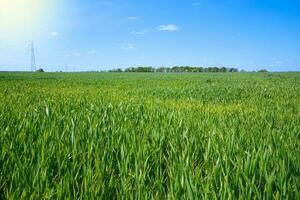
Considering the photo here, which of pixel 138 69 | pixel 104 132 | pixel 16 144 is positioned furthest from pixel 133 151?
pixel 138 69

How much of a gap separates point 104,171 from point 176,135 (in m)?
1.10

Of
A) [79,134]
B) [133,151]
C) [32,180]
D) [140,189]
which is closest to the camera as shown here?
[140,189]

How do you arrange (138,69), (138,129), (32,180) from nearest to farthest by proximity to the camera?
(32,180) < (138,129) < (138,69)

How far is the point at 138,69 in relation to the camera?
167m

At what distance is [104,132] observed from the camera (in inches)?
118

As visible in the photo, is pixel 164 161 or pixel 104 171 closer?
pixel 104 171

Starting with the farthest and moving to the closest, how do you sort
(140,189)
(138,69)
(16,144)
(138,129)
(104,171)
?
(138,69), (138,129), (16,144), (104,171), (140,189)

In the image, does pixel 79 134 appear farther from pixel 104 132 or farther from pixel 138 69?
pixel 138 69

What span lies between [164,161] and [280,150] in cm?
96

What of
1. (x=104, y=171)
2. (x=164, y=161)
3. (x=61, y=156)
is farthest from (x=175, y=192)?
(x=61, y=156)

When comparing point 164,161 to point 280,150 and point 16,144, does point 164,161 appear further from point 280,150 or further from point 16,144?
point 16,144

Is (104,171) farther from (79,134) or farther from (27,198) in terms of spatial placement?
(79,134)

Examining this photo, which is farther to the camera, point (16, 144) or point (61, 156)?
point (16, 144)

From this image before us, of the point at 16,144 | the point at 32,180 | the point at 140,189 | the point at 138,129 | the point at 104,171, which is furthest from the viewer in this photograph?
the point at 138,129
